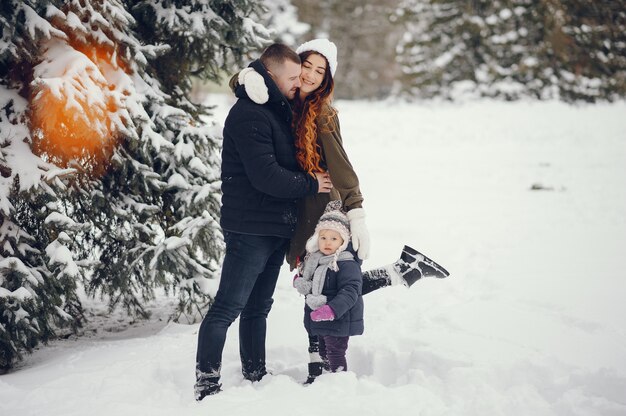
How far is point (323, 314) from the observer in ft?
11.5

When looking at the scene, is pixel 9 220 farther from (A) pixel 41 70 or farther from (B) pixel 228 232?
(B) pixel 228 232

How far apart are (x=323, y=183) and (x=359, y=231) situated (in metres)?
0.40

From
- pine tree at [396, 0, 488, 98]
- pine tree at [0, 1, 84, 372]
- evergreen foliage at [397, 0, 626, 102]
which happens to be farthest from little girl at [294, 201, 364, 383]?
pine tree at [396, 0, 488, 98]

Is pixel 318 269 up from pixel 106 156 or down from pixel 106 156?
down

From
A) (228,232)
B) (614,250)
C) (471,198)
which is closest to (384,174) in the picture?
(471,198)

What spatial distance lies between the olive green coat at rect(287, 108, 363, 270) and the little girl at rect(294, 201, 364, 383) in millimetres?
50

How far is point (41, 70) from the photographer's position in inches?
157

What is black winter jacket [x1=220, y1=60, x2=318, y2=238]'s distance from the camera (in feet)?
10.8

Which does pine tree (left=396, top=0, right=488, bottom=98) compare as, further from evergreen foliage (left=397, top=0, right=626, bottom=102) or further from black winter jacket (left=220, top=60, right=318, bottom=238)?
black winter jacket (left=220, top=60, right=318, bottom=238)

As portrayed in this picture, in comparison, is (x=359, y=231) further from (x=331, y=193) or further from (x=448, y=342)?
(x=448, y=342)

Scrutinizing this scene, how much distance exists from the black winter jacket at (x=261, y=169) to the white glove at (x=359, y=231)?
0.34 m

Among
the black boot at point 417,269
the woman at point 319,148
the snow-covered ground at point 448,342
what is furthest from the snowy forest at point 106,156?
the black boot at point 417,269

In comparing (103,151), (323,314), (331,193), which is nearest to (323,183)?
(331,193)

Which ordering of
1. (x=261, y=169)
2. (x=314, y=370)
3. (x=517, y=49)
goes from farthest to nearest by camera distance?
(x=517, y=49)
(x=314, y=370)
(x=261, y=169)
